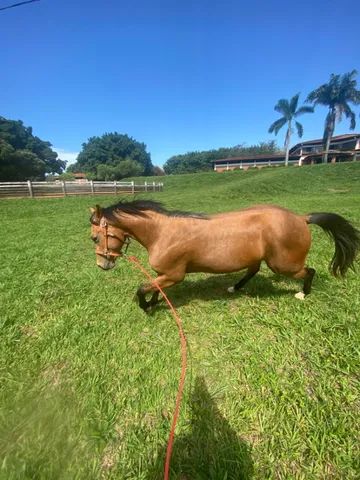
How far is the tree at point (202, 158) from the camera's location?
80.1 m

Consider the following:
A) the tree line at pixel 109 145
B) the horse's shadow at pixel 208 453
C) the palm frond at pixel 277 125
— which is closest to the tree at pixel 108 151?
the tree line at pixel 109 145

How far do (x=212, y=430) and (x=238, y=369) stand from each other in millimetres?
631

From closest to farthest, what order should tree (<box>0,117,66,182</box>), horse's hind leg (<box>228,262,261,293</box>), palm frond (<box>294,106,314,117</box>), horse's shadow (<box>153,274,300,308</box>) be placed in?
horse's shadow (<box>153,274,300,308</box>)
horse's hind leg (<box>228,262,261,293</box>)
tree (<box>0,117,66,182</box>)
palm frond (<box>294,106,314,117</box>)

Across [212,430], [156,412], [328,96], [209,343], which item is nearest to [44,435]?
[156,412]

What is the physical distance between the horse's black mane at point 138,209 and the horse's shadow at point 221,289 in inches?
50.8

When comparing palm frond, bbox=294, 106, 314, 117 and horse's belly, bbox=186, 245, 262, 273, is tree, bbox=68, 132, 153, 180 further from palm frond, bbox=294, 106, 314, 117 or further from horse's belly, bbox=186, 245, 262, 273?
horse's belly, bbox=186, 245, 262, 273

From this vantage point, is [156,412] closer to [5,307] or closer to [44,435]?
[44,435]

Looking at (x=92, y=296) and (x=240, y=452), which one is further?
(x=92, y=296)

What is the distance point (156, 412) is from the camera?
1956 millimetres

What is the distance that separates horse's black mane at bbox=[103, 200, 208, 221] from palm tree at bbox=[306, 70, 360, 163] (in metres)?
47.5

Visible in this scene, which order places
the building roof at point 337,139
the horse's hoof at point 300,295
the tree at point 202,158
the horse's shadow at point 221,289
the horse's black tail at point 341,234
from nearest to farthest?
the horse's black tail at point 341,234, the horse's hoof at point 300,295, the horse's shadow at point 221,289, the building roof at point 337,139, the tree at point 202,158

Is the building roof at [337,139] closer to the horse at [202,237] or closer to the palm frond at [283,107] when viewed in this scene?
the palm frond at [283,107]

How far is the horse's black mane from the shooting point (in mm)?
3023

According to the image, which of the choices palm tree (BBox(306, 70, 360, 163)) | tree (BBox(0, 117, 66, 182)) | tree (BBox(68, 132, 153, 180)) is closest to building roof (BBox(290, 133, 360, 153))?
palm tree (BBox(306, 70, 360, 163))
